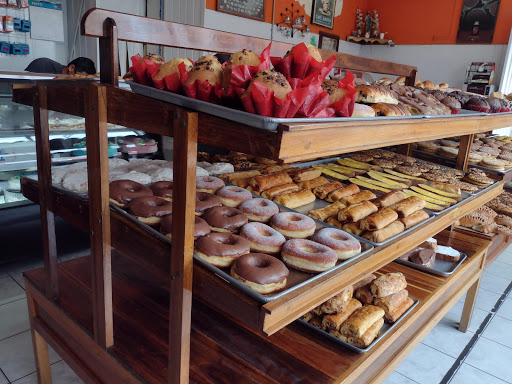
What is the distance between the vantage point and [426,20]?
7359 mm

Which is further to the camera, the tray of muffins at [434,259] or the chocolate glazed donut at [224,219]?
the tray of muffins at [434,259]

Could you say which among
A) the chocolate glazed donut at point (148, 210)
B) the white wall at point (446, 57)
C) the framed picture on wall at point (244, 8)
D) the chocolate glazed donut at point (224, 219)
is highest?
the framed picture on wall at point (244, 8)

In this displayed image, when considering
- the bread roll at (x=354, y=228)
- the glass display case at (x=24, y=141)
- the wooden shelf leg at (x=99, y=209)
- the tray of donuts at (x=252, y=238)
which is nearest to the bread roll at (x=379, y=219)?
the bread roll at (x=354, y=228)

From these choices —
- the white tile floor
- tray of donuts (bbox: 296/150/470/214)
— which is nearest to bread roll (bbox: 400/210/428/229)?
tray of donuts (bbox: 296/150/470/214)

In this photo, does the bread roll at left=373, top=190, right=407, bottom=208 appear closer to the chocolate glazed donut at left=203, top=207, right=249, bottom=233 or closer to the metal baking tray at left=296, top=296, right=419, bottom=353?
the metal baking tray at left=296, top=296, right=419, bottom=353

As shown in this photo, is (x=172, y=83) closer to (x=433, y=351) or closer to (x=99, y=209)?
(x=99, y=209)

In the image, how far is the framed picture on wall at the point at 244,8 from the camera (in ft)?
18.8

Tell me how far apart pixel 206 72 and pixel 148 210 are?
51cm

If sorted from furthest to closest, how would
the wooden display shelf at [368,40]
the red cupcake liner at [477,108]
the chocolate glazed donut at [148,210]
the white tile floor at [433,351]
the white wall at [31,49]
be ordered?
the wooden display shelf at [368,40]
the white wall at [31,49]
the red cupcake liner at [477,108]
the white tile floor at [433,351]
the chocolate glazed donut at [148,210]

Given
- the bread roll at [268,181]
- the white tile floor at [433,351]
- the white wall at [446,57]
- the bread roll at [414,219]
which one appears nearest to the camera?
the bread roll at [414,219]

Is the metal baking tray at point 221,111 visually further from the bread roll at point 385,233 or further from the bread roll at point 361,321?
the bread roll at point 361,321

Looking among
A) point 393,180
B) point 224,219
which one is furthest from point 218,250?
point 393,180

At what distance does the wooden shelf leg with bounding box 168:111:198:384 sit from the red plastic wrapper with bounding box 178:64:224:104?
0.22 ft

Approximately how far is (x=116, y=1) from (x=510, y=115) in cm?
539
